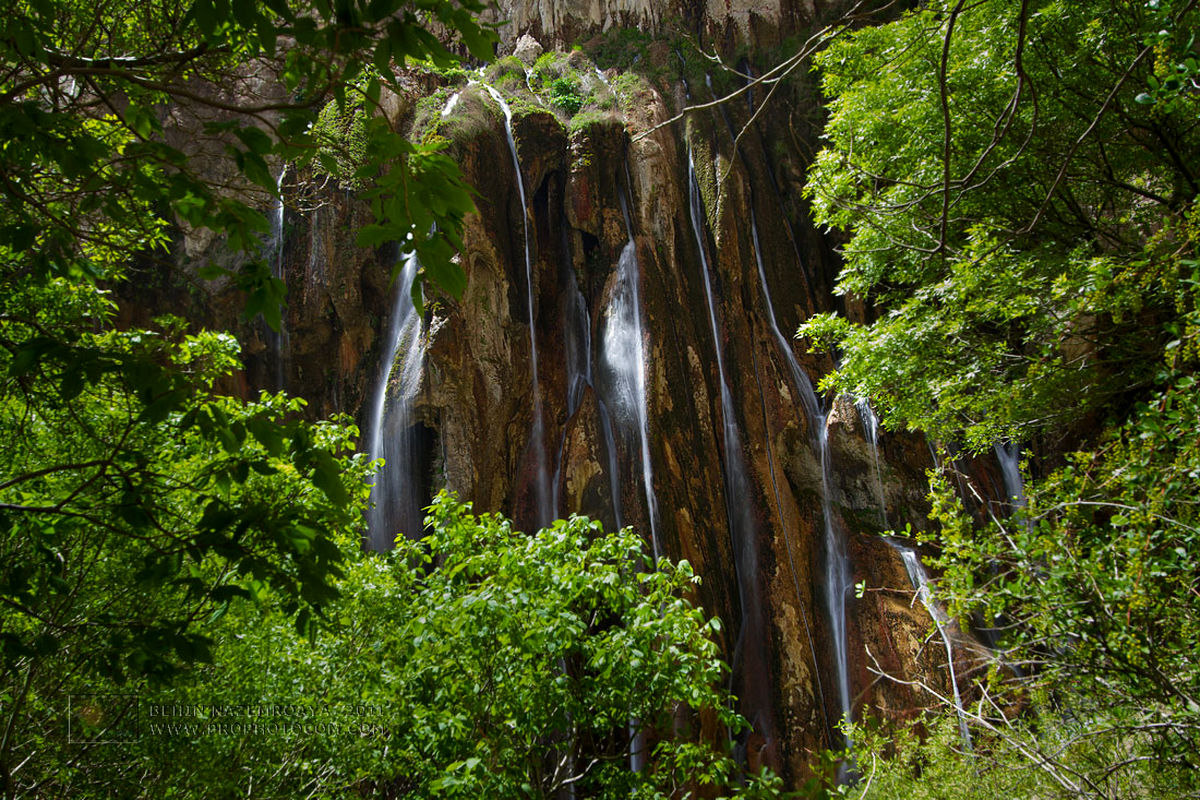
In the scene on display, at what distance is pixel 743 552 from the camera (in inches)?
498

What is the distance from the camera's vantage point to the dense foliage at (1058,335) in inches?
123

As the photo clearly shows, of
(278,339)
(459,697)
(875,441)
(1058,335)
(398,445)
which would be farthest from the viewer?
(278,339)

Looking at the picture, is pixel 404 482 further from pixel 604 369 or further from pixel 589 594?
pixel 589 594

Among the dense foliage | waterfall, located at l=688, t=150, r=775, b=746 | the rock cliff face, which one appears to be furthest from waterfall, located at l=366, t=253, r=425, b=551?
Answer: the dense foliage

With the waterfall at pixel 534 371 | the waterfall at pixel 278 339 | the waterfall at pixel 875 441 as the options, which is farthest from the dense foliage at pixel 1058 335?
the waterfall at pixel 278 339

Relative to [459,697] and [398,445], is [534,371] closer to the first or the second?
[398,445]

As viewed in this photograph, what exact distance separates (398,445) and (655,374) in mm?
4654

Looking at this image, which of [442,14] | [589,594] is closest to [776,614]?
[589,594]

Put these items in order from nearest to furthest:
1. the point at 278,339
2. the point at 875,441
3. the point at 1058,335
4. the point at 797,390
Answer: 1. the point at 1058,335
2. the point at 875,441
3. the point at 797,390
4. the point at 278,339

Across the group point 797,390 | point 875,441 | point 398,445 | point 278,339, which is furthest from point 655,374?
point 278,339

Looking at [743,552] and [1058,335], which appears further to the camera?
[743,552]

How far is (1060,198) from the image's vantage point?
6.61m

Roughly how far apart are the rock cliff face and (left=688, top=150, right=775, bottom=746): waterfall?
0.04 meters

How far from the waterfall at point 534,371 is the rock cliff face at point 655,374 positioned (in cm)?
4
